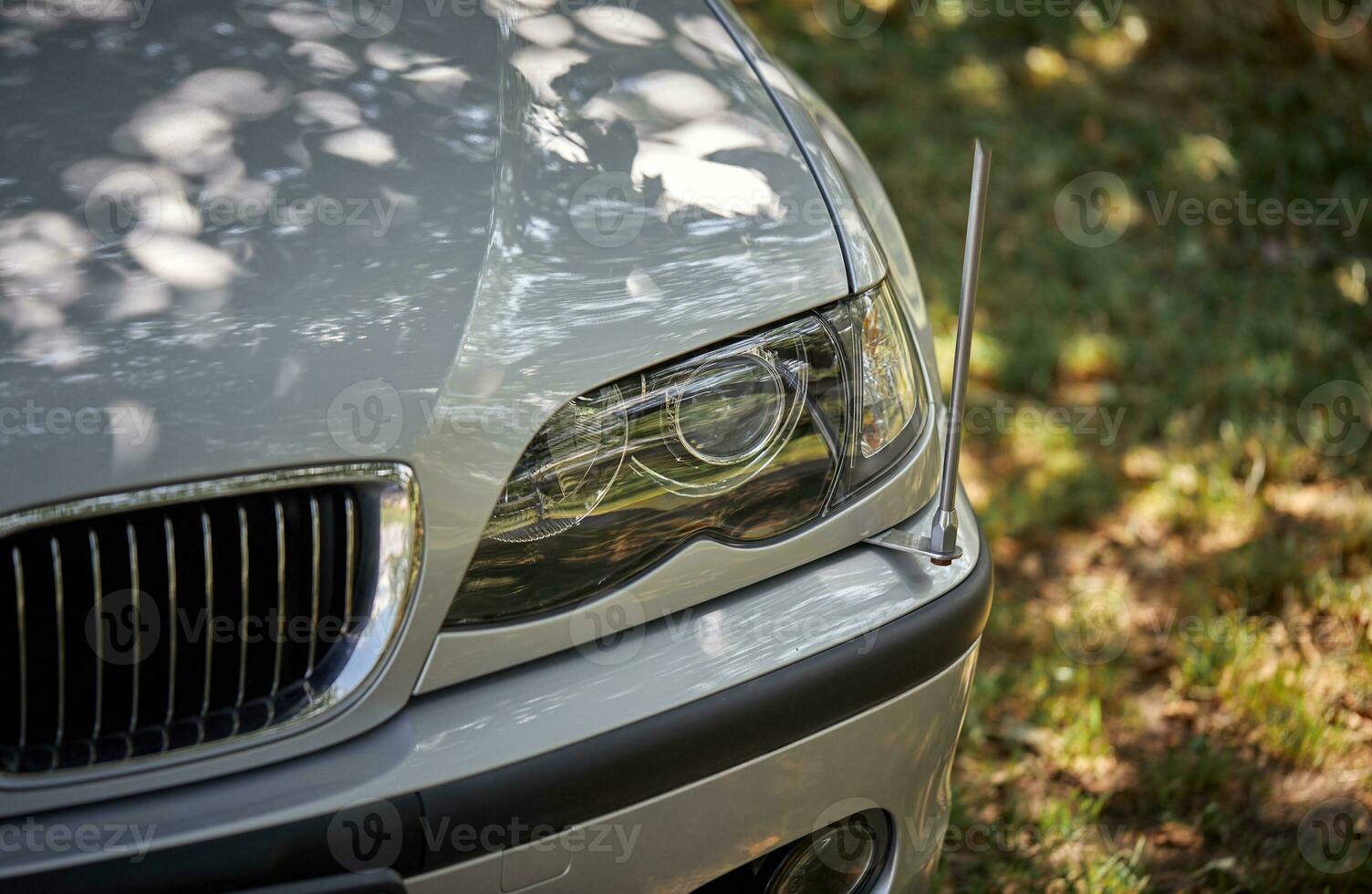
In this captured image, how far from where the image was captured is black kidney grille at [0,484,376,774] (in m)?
1.22

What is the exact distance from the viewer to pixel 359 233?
139cm

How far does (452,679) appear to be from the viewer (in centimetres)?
134

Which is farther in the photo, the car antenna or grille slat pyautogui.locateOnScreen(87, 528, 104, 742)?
the car antenna

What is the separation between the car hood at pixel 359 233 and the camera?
1232 mm

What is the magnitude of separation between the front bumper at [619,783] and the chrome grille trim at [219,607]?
64 millimetres

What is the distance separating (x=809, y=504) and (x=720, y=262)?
327mm

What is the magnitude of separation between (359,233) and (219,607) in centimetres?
46

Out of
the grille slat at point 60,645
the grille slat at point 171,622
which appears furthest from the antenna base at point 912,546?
the grille slat at point 60,645

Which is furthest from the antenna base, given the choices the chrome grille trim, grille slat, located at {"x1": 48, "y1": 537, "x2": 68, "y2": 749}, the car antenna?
grille slat, located at {"x1": 48, "y1": 537, "x2": 68, "y2": 749}

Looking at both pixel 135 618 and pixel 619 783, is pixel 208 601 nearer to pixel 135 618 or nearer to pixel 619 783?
pixel 135 618

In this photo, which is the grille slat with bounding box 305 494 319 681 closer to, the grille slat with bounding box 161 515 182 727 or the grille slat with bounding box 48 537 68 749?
the grille slat with bounding box 161 515 182 727

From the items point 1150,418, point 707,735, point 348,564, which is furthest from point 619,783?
point 1150,418

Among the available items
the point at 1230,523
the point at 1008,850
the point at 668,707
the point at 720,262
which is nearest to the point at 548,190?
the point at 720,262

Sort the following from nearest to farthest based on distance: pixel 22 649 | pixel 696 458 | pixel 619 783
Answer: pixel 22 649
pixel 619 783
pixel 696 458
